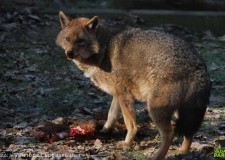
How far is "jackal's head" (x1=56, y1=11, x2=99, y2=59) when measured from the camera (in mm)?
7441

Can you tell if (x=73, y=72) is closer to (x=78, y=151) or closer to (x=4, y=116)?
(x=4, y=116)

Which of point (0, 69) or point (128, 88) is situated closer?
point (128, 88)

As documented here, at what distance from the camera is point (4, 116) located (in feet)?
27.1

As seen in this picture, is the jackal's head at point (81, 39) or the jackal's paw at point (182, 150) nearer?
the jackal's paw at point (182, 150)

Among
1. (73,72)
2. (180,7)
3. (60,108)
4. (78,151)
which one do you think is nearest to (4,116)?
(60,108)

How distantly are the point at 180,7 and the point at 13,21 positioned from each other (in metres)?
5.23

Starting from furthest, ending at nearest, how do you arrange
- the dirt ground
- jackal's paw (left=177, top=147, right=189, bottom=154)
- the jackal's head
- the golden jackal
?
the jackal's head → the dirt ground → jackal's paw (left=177, top=147, right=189, bottom=154) → the golden jackal

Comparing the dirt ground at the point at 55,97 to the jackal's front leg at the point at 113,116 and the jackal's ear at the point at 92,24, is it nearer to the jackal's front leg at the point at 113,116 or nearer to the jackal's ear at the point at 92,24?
the jackal's front leg at the point at 113,116

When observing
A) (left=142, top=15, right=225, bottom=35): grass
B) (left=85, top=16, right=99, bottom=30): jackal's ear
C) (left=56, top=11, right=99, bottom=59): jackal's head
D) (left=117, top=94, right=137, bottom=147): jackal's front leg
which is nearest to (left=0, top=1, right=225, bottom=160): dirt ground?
(left=117, top=94, right=137, bottom=147): jackal's front leg

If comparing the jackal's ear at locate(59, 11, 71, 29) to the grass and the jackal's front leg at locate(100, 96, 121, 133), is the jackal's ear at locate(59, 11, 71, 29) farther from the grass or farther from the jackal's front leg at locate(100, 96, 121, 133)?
the grass

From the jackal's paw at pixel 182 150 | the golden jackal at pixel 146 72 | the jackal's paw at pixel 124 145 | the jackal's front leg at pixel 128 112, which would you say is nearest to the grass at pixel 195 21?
the golden jackal at pixel 146 72

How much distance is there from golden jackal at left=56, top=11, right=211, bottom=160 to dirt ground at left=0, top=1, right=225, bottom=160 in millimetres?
385

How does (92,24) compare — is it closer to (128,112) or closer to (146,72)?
(146,72)

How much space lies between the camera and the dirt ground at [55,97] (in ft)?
22.2
